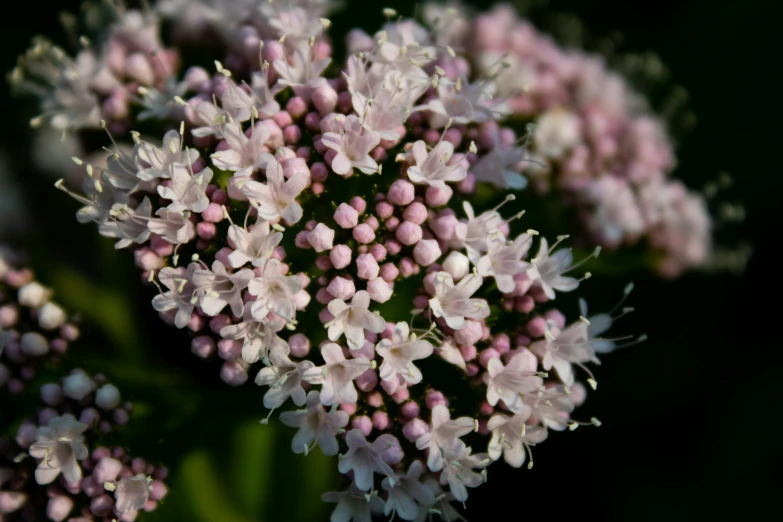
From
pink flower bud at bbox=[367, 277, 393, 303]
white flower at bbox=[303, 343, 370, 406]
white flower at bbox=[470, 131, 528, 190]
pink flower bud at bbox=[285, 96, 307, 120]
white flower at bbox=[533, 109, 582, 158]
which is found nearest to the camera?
white flower at bbox=[303, 343, 370, 406]

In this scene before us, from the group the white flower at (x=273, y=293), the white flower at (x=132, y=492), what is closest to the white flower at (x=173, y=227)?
the white flower at (x=273, y=293)

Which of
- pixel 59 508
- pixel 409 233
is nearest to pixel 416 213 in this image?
pixel 409 233

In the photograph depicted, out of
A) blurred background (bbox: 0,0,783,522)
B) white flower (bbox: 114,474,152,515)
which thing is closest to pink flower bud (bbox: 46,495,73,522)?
white flower (bbox: 114,474,152,515)

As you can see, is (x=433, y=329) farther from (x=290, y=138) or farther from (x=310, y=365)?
(x=290, y=138)

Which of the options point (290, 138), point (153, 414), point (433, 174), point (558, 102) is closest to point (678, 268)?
point (558, 102)

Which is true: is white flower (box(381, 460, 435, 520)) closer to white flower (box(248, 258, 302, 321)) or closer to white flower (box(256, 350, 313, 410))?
white flower (box(256, 350, 313, 410))

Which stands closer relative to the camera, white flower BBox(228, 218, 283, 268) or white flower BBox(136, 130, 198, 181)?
white flower BBox(228, 218, 283, 268)
